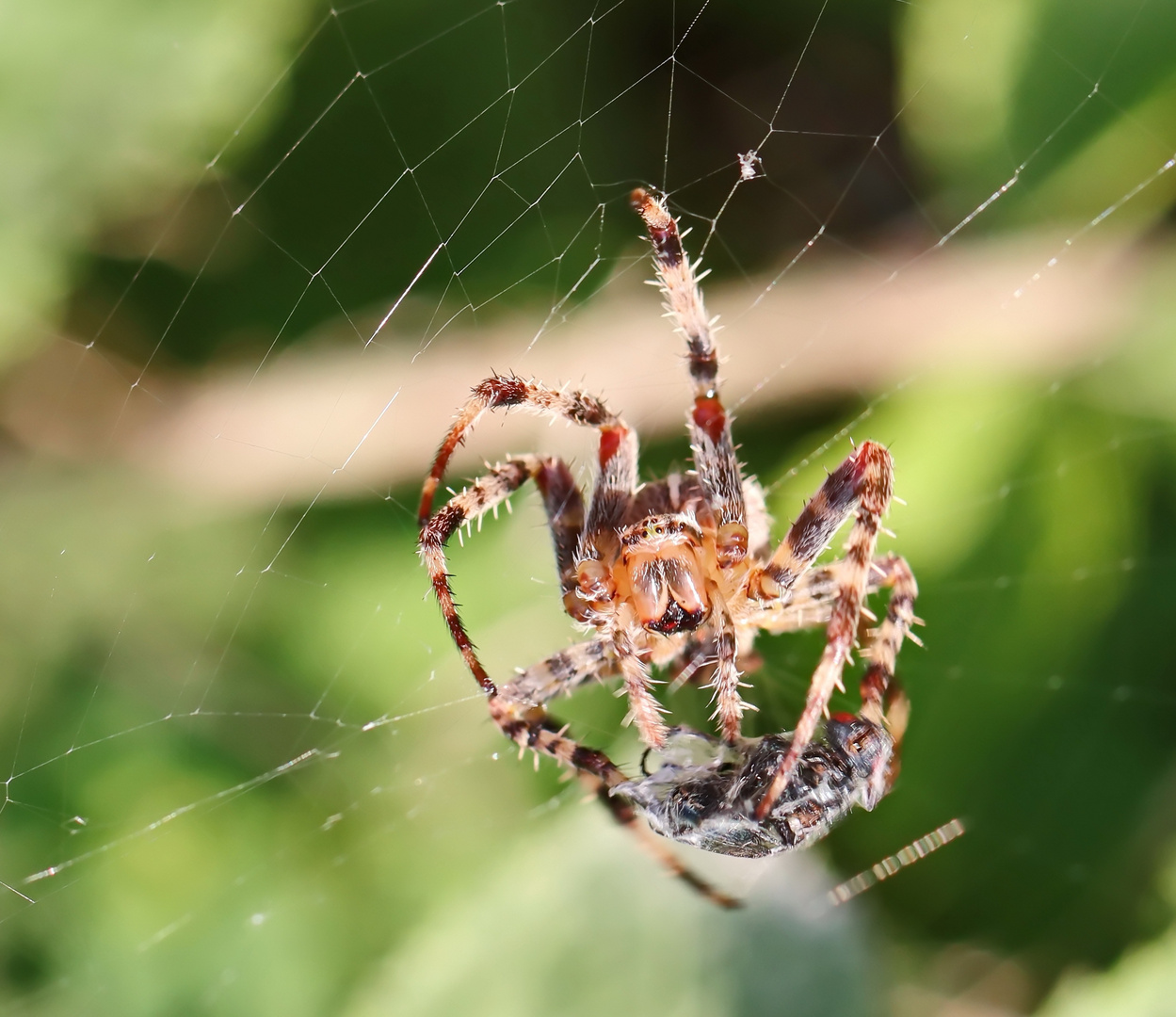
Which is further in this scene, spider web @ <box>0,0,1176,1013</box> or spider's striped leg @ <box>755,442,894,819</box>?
spider web @ <box>0,0,1176,1013</box>

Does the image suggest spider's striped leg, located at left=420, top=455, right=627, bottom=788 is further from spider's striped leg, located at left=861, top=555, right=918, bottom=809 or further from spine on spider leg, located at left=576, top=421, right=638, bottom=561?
spider's striped leg, located at left=861, top=555, right=918, bottom=809

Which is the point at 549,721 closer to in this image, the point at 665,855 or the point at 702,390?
the point at 665,855

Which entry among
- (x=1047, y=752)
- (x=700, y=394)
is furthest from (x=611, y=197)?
(x=1047, y=752)

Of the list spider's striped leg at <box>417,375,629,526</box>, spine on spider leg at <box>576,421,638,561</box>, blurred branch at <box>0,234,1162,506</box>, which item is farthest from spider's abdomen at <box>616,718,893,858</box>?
blurred branch at <box>0,234,1162,506</box>

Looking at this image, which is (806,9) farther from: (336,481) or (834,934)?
(834,934)

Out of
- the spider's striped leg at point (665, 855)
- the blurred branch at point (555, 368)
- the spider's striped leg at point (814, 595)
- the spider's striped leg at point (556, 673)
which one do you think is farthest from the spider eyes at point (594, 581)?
the blurred branch at point (555, 368)

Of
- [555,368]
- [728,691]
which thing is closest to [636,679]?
[728,691]
